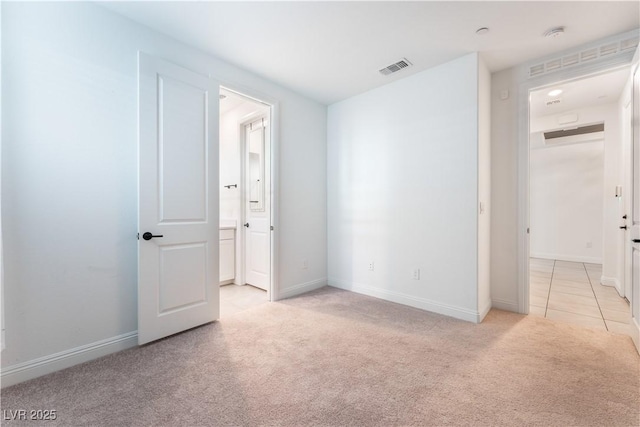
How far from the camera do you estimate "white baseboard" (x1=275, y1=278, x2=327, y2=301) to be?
3434 mm

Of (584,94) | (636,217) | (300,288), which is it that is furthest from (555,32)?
(300,288)

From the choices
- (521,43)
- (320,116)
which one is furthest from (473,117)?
(320,116)

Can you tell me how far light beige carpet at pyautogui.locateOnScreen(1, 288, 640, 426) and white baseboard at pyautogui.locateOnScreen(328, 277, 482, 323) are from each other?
0.41 ft

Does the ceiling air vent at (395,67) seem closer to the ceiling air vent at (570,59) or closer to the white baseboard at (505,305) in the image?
the ceiling air vent at (570,59)

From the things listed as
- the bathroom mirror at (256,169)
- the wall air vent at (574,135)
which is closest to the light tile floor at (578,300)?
the wall air vent at (574,135)

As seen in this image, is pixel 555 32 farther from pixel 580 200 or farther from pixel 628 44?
pixel 580 200

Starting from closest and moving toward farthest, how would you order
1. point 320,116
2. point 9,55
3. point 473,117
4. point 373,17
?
1. point 9,55
2. point 373,17
3. point 473,117
4. point 320,116

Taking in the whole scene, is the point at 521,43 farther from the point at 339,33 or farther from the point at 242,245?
the point at 242,245

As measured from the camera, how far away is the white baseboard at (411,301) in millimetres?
2703

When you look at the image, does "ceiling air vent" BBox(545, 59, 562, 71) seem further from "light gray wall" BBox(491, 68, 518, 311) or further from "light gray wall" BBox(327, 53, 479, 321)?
"light gray wall" BBox(327, 53, 479, 321)

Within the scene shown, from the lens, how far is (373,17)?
2.18 meters

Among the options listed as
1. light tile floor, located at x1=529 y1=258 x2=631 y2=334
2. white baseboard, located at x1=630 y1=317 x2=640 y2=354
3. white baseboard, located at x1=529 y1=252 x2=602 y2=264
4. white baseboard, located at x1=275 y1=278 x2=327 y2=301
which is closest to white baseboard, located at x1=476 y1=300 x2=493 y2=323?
light tile floor, located at x1=529 y1=258 x2=631 y2=334

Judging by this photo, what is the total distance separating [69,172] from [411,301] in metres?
3.34

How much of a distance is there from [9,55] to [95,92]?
429mm
